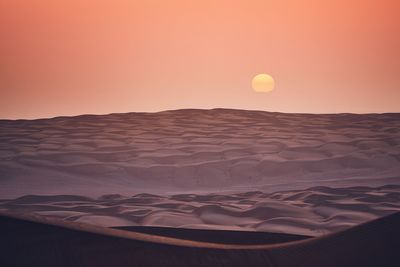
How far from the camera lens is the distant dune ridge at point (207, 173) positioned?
2.93m

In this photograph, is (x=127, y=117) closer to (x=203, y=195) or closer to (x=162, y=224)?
(x=203, y=195)

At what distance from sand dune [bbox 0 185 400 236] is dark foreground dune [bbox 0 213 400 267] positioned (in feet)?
2.86

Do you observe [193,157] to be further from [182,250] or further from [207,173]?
[182,250]

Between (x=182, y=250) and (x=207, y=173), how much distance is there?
11.7ft

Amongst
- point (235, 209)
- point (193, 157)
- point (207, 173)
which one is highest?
point (193, 157)

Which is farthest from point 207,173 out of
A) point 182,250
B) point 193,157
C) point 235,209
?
point 182,250

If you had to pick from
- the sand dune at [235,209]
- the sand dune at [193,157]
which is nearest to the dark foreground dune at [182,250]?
the sand dune at [235,209]

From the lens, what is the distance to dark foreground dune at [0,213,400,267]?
1489 millimetres

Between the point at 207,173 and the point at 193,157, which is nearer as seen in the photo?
the point at 207,173

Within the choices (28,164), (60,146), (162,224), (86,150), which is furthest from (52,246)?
(60,146)

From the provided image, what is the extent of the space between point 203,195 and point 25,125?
6.90 meters

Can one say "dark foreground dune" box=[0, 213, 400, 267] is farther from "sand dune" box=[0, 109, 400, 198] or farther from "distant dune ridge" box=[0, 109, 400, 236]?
"sand dune" box=[0, 109, 400, 198]

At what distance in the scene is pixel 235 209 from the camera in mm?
3070

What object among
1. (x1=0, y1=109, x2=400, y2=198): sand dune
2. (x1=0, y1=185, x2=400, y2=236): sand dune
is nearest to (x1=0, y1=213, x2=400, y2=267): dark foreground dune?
(x1=0, y1=185, x2=400, y2=236): sand dune
